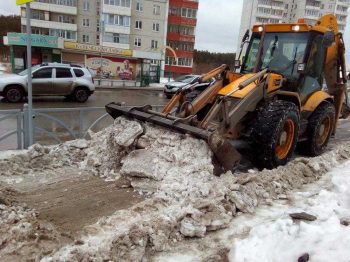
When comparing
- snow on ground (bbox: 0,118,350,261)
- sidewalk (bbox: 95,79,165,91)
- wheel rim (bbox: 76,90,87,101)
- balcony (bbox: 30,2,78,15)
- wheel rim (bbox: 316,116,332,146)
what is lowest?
sidewalk (bbox: 95,79,165,91)

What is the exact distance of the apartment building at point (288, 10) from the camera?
68.4 meters

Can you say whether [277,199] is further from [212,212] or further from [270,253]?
[270,253]

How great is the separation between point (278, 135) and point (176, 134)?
185cm

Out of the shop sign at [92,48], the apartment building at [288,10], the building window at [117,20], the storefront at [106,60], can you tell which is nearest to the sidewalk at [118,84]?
the storefront at [106,60]

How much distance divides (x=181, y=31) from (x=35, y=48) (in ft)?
82.3

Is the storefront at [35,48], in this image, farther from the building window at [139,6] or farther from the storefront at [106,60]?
the building window at [139,6]

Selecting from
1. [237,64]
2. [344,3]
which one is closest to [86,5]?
[237,64]

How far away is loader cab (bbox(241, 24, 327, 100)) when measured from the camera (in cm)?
690

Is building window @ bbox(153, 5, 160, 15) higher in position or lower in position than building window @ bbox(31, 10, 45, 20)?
higher

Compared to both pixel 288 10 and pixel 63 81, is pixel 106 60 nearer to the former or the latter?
pixel 63 81

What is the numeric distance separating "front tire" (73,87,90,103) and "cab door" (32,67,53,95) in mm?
1278

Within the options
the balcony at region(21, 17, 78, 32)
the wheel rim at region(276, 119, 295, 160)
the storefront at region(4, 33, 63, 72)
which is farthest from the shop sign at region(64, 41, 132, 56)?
the wheel rim at region(276, 119, 295, 160)

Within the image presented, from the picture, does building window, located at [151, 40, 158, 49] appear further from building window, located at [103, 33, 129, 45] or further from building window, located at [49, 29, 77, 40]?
building window, located at [49, 29, 77, 40]

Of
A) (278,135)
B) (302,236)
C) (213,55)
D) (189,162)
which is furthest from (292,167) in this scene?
(213,55)
